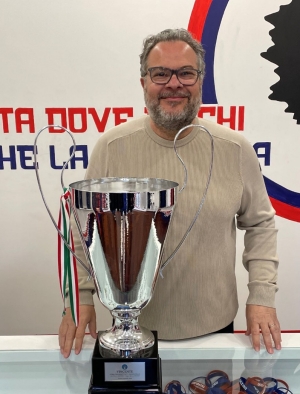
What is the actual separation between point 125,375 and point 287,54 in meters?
1.50

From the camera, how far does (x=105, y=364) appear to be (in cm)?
59

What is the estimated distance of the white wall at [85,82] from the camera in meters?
1.54

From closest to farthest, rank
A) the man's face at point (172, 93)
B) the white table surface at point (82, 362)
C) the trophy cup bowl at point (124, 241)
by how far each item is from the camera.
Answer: the trophy cup bowl at point (124, 241), the white table surface at point (82, 362), the man's face at point (172, 93)

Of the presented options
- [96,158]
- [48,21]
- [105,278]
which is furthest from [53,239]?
[105,278]

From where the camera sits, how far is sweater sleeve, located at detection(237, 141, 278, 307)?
101 centimetres

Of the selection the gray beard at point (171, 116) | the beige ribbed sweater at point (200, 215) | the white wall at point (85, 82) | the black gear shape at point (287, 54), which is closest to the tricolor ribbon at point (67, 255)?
the beige ribbed sweater at point (200, 215)

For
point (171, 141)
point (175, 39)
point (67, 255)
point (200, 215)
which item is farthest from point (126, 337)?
point (175, 39)

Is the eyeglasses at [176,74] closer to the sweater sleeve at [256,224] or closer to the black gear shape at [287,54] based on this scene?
the sweater sleeve at [256,224]

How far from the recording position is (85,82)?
1614 millimetres

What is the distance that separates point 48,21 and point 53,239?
38.9 inches

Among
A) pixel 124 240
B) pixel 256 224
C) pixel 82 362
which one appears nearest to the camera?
pixel 124 240

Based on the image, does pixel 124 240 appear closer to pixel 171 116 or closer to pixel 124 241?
pixel 124 241

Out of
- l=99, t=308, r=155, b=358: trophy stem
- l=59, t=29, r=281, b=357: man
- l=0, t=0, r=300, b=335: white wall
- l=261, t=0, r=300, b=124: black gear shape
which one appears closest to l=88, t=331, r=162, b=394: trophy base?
l=99, t=308, r=155, b=358: trophy stem

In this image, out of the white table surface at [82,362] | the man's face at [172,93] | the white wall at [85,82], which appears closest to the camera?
the white table surface at [82,362]
